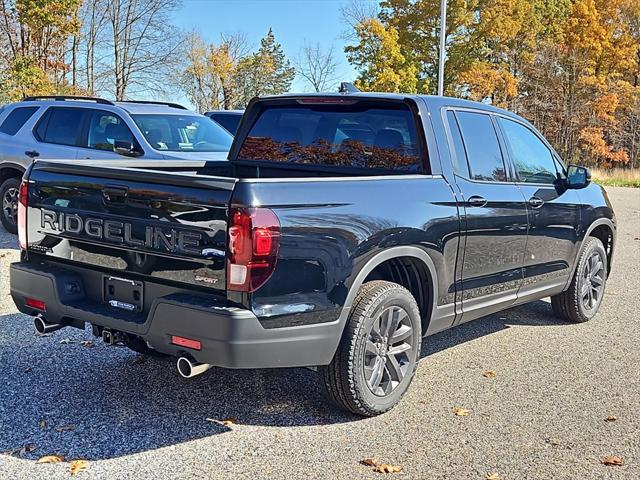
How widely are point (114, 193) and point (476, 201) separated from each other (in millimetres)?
2398

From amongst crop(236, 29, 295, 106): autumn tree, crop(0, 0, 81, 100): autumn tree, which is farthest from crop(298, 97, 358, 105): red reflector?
crop(236, 29, 295, 106): autumn tree

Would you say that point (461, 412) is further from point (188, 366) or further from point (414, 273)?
point (188, 366)

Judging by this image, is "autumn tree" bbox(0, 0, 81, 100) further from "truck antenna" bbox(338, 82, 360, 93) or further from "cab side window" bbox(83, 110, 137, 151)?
"truck antenna" bbox(338, 82, 360, 93)

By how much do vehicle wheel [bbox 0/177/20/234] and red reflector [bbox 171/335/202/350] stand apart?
24.3ft

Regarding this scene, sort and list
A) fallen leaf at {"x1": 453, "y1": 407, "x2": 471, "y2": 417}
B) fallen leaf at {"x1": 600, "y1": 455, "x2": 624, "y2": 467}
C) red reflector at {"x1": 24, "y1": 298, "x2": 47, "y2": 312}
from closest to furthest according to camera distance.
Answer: fallen leaf at {"x1": 600, "y1": 455, "x2": 624, "y2": 467} → red reflector at {"x1": 24, "y1": 298, "x2": 47, "y2": 312} → fallen leaf at {"x1": 453, "y1": 407, "x2": 471, "y2": 417}

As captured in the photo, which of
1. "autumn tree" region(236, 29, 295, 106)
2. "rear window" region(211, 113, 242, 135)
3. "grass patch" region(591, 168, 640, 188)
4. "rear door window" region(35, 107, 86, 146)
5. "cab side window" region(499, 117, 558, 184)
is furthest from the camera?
"autumn tree" region(236, 29, 295, 106)

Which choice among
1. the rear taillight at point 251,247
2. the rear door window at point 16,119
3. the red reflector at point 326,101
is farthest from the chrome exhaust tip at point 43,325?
the rear door window at point 16,119

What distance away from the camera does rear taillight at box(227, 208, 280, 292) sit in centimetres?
332

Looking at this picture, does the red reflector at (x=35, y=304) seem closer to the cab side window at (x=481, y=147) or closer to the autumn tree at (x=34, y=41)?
the cab side window at (x=481, y=147)

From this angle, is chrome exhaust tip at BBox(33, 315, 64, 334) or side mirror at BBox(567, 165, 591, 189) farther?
side mirror at BBox(567, 165, 591, 189)

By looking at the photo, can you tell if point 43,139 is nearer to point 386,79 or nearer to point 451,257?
point 451,257

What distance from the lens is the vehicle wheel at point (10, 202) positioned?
9.96 meters

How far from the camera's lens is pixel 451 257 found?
456cm

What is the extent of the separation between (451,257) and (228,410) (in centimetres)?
171
